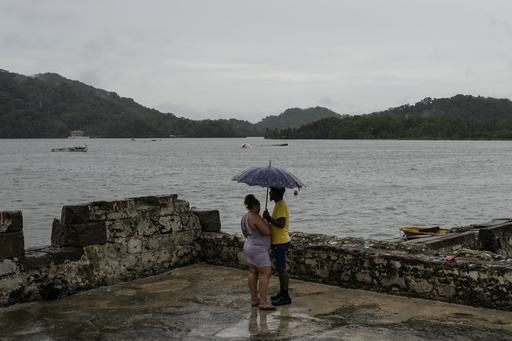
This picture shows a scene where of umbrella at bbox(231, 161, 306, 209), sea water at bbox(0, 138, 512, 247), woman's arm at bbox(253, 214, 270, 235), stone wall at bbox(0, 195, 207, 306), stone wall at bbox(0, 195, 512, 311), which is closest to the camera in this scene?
umbrella at bbox(231, 161, 306, 209)

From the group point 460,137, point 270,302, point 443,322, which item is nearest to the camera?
point 443,322

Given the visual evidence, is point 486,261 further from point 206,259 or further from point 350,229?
point 350,229

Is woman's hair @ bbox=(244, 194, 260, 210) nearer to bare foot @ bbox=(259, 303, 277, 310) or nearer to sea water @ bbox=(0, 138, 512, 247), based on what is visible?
bare foot @ bbox=(259, 303, 277, 310)

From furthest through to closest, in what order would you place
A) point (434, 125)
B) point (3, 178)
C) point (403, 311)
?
1. point (434, 125)
2. point (3, 178)
3. point (403, 311)

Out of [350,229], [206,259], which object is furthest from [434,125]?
[206,259]

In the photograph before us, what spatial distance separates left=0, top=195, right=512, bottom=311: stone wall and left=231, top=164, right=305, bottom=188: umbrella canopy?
1632 mm

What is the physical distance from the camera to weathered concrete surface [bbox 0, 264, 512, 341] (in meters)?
6.00

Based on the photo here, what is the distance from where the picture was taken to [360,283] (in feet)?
25.0

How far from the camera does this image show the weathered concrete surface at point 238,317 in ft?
19.7

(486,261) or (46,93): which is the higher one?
(46,93)

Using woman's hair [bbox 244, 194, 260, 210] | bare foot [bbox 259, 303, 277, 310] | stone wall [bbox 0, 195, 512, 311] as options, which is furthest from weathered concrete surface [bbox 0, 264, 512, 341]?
woman's hair [bbox 244, 194, 260, 210]

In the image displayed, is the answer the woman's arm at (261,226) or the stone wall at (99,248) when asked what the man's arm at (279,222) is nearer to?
the woman's arm at (261,226)

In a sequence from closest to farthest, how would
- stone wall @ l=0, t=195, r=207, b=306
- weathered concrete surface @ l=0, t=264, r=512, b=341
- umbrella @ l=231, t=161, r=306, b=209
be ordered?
weathered concrete surface @ l=0, t=264, r=512, b=341 < umbrella @ l=231, t=161, r=306, b=209 < stone wall @ l=0, t=195, r=207, b=306

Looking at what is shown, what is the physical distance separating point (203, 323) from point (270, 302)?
3.42 feet
